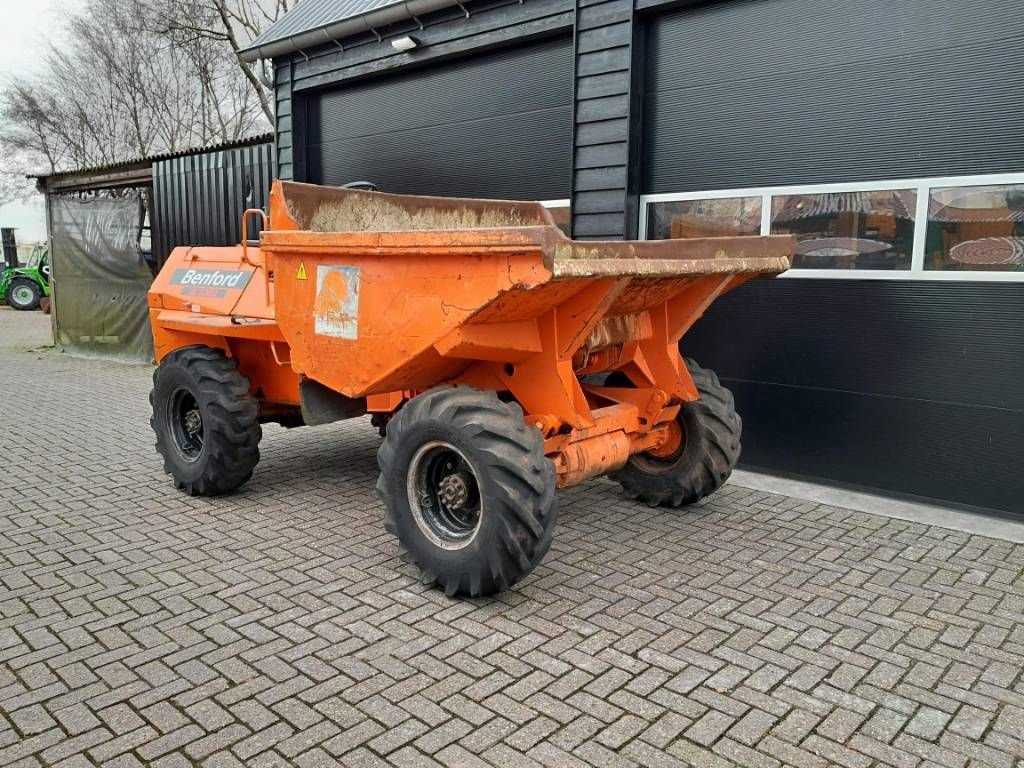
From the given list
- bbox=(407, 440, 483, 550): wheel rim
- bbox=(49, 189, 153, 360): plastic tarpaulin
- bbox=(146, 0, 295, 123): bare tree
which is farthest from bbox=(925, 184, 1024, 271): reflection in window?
bbox=(146, 0, 295, 123): bare tree

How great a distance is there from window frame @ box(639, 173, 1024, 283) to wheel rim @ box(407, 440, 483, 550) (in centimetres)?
265

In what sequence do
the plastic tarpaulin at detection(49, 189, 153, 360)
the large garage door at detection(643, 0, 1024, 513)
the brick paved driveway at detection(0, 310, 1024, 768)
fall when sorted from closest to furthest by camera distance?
1. the brick paved driveway at detection(0, 310, 1024, 768)
2. the large garage door at detection(643, 0, 1024, 513)
3. the plastic tarpaulin at detection(49, 189, 153, 360)

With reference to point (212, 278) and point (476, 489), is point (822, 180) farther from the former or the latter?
point (212, 278)

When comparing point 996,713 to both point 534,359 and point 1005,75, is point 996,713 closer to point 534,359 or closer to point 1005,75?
point 534,359

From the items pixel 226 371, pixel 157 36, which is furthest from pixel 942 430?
pixel 157 36

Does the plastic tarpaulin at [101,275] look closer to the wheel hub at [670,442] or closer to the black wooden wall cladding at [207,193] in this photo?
the black wooden wall cladding at [207,193]

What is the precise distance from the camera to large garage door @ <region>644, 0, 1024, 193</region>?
5.09 m

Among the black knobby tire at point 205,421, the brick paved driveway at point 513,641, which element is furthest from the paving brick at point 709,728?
the black knobby tire at point 205,421

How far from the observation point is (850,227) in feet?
18.7

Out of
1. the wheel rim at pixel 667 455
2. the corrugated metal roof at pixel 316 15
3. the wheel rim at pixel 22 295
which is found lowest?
the wheel rim at pixel 667 455

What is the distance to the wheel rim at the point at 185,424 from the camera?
573 cm

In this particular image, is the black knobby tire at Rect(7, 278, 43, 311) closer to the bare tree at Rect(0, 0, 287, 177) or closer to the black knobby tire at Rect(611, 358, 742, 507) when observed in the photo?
the bare tree at Rect(0, 0, 287, 177)

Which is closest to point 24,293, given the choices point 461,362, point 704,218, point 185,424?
point 185,424

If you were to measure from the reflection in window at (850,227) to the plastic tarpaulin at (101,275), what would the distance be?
A: 912 cm
